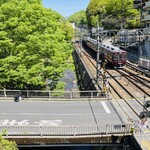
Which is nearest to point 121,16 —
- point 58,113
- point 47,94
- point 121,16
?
point 121,16

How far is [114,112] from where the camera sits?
74.2 ft

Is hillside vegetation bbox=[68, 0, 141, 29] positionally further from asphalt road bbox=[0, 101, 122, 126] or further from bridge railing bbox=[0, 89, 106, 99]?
asphalt road bbox=[0, 101, 122, 126]

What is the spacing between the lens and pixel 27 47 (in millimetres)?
26359

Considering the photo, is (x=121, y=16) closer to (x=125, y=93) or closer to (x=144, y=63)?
(x=144, y=63)

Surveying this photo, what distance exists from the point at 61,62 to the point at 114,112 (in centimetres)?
778

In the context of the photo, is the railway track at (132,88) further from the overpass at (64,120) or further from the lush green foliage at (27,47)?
the lush green foliage at (27,47)

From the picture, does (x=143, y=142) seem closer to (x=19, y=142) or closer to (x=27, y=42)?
(x=19, y=142)

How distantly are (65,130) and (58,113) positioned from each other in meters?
4.20

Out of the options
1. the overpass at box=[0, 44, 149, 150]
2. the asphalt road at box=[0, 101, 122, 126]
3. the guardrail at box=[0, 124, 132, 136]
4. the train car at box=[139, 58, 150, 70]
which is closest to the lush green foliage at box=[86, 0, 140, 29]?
the train car at box=[139, 58, 150, 70]

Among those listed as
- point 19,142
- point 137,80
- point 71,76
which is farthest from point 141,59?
point 19,142

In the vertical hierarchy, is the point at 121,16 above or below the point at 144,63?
above

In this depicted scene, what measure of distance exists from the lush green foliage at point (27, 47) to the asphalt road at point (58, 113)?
267cm

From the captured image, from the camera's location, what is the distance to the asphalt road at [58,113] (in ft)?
68.0

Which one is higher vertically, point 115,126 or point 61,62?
point 61,62
